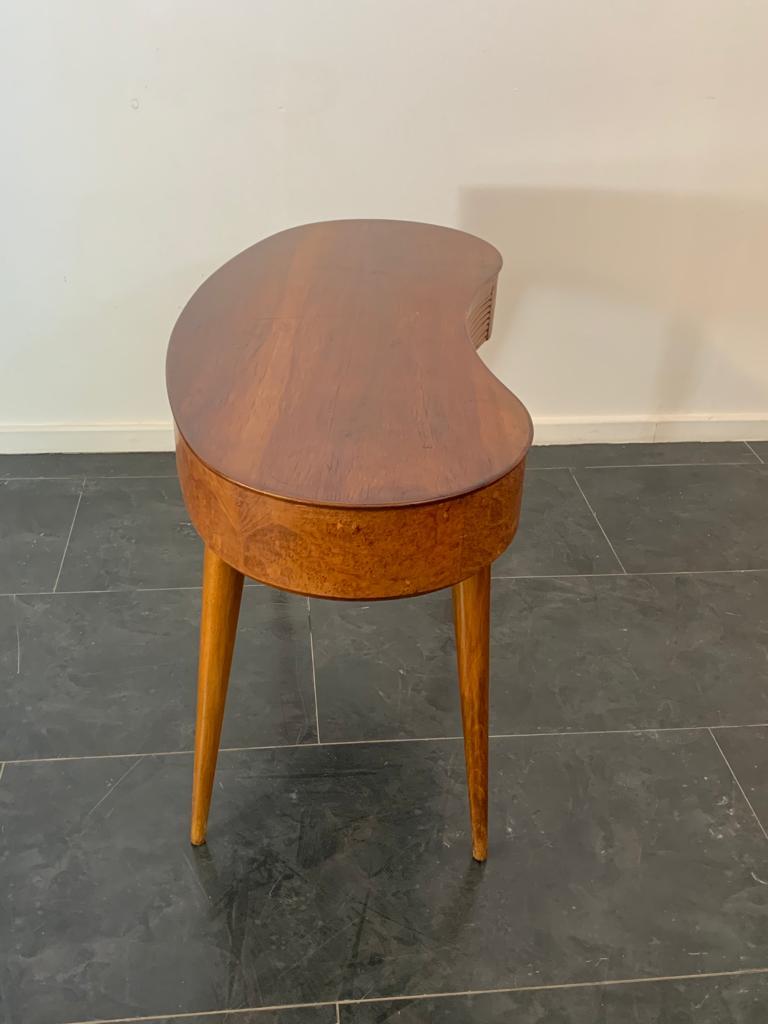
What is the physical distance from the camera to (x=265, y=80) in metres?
1.75

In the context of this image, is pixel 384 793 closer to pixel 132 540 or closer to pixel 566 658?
pixel 566 658

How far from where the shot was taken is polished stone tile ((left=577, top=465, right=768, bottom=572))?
71.4 inches

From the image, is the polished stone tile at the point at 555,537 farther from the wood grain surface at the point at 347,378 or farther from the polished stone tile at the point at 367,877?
the wood grain surface at the point at 347,378

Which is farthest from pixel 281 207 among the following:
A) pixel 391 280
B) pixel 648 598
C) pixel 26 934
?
pixel 26 934

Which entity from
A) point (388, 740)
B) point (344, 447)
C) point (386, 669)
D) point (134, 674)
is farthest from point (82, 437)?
point (344, 447)

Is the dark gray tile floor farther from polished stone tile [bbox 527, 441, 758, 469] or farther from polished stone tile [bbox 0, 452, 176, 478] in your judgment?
polished stone tile [bbox 527, 441, 758, 469]

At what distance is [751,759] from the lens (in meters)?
1.39

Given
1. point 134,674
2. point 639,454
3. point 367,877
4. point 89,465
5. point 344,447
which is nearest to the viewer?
point 344,447

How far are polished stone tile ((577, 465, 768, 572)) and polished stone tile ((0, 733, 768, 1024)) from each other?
497 millimetres

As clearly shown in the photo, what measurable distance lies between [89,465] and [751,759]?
1376 mm

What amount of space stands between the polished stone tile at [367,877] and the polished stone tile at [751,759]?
0.08 feet

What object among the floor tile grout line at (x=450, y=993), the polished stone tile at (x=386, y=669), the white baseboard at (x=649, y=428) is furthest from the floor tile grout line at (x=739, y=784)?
the white baseboard at (x=649, y=428)

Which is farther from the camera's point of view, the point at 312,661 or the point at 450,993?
the point at 312,661

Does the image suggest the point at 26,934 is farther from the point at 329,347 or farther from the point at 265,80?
the point at 265,80
